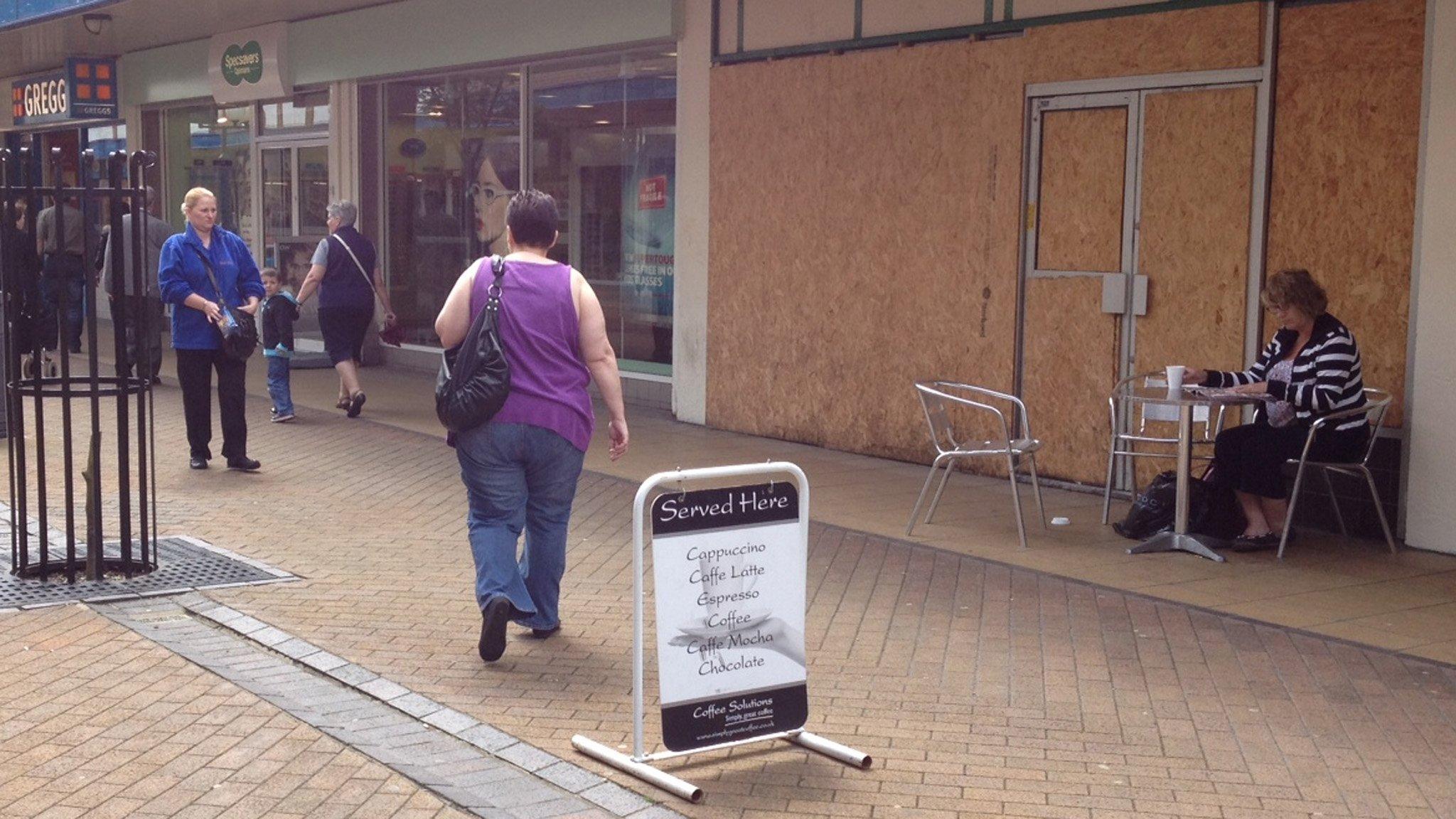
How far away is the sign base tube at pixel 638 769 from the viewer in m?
4.60

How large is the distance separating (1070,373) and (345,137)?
9.89m

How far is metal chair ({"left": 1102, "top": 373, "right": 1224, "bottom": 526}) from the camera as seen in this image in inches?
333

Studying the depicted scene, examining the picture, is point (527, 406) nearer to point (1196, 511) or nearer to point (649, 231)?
point (1196, 511)

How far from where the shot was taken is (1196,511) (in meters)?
8.38

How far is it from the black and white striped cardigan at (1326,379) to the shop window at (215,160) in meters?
14.6

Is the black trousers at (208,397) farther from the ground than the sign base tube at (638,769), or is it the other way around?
the black trousers at (208,397)

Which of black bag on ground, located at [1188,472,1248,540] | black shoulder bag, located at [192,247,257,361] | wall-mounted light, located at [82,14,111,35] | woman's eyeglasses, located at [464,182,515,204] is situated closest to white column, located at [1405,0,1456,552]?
black bag on ground, located at [1188,472,1248,540]

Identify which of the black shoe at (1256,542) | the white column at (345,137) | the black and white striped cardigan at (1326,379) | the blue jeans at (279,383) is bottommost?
the black shoe at (1256,542)

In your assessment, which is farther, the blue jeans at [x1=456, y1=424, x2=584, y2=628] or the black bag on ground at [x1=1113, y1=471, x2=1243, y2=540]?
the black bag on ground at [x1=1113, y1=471, x2=1243, y2=540]

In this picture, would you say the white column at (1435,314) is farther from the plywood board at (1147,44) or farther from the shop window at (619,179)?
the shop window at (619,179)

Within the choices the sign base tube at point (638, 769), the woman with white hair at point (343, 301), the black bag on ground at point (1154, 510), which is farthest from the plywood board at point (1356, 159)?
the woman with white hair at point (343, 301)

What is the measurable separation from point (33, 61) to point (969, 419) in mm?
18154

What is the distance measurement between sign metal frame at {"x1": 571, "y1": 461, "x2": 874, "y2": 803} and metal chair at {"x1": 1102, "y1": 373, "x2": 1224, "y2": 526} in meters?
3.60

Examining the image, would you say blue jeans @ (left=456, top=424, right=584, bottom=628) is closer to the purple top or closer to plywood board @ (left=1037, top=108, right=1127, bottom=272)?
the purple top
